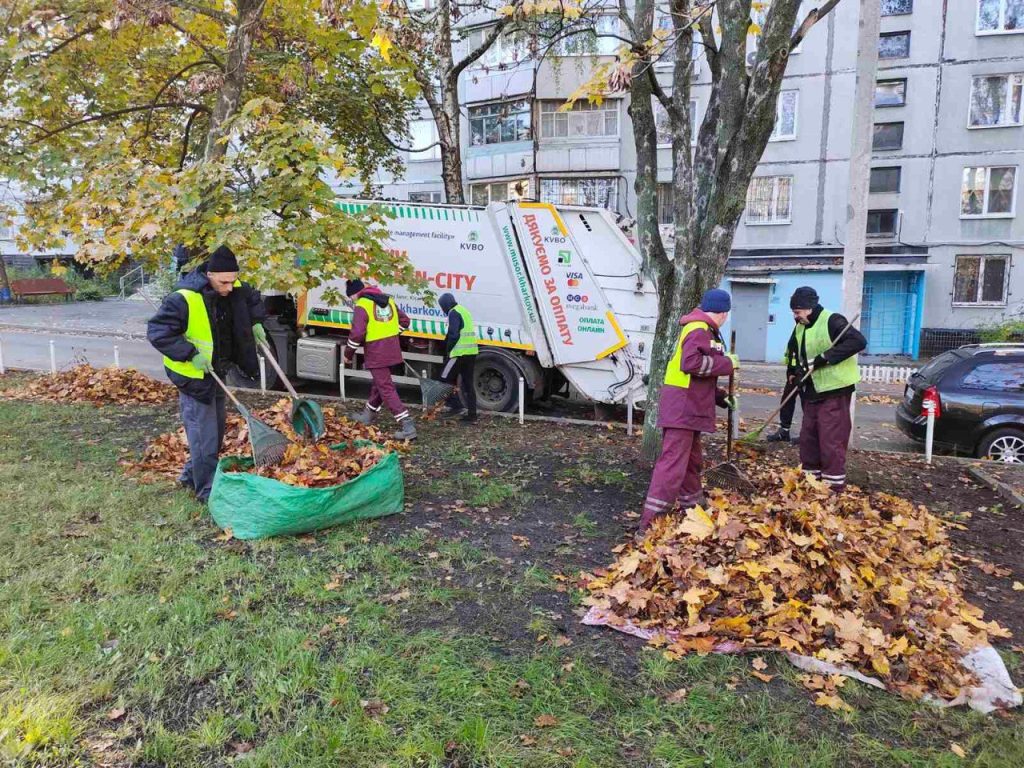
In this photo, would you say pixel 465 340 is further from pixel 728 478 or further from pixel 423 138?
pixel 423 138

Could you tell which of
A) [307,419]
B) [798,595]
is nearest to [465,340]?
[307,419]

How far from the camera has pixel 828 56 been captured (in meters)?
21.9

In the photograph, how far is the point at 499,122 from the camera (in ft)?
77.7

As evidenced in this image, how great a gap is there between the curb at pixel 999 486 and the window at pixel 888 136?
18.4 m

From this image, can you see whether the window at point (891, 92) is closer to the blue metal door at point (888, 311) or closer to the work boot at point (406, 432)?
the blue metal door at point (888, 311)

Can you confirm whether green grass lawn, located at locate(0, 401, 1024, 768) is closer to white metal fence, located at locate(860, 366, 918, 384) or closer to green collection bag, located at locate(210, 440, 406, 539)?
green collection bag, located at locate(210, 440, 406, 539)

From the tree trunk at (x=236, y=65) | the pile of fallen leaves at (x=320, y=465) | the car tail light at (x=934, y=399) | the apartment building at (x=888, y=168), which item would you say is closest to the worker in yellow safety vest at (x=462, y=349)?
the tree trunk at (x=236, y=65)

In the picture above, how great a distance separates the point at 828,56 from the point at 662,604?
23196 millimetres

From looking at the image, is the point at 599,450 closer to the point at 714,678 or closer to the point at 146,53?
the point at 714,678

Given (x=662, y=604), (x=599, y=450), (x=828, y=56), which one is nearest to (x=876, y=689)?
(x=662, y=604)

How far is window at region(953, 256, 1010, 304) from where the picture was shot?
2153 cm

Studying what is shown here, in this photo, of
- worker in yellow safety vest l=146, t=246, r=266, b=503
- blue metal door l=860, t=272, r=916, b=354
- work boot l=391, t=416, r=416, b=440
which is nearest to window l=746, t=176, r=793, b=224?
blue metal door l=860, t=272, r=916, b=354

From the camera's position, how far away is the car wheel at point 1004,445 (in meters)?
7.84

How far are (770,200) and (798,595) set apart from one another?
71.7ft
